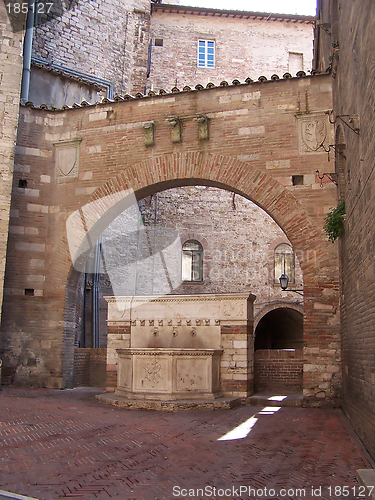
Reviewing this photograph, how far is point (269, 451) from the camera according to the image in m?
5.34

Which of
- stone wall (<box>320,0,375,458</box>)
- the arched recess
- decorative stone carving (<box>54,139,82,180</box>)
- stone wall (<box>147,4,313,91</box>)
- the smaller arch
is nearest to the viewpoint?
stone wall (<box>320,0,375,458</box>)

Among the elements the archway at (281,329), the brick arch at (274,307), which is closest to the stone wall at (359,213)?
the brick arch at (274,307)

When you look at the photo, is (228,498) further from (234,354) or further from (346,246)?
(234,354)

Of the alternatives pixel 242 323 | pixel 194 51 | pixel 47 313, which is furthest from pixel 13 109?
pixel 194 51

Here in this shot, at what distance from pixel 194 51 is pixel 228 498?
20.6m

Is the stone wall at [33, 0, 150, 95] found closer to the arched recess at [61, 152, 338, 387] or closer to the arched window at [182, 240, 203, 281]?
the arched window at [182, 240, 203, 281]

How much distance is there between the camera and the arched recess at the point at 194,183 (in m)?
9.69

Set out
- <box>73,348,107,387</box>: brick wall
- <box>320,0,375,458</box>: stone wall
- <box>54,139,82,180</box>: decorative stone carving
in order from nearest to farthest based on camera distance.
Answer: <box>320,0,375,458</box>: stone wall → <box>54,139,82,180</box>: decorative stone carving → <box>73,348,107,387</box>: brick wall

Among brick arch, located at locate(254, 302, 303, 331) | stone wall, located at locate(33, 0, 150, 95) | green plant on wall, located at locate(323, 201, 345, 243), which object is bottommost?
brick arch, located at locate(254, 302, 303, 331)

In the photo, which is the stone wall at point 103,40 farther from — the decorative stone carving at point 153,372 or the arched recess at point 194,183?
the decorative stone carving at point 153,372

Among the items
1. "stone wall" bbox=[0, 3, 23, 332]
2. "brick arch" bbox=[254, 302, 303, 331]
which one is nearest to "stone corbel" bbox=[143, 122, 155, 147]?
"stone wall" bbox=[0, 3, 23, 332]

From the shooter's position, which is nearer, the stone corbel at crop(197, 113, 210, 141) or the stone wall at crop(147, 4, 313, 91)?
the stone corbel at crop(197, 113, 210, 141)

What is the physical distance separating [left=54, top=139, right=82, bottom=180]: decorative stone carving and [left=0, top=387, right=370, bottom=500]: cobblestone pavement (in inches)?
221

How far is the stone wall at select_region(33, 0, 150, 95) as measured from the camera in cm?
1655
